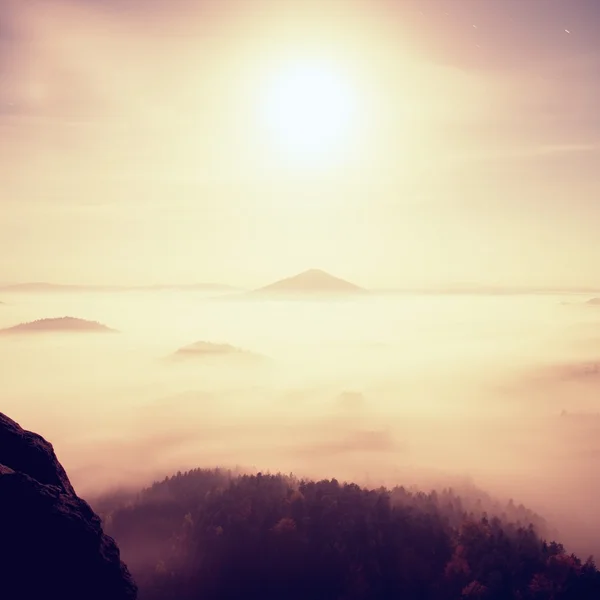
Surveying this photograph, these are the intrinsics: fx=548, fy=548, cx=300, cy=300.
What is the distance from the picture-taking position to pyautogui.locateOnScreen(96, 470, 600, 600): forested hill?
420ft

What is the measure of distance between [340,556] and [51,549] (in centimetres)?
13156

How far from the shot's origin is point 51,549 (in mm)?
21312

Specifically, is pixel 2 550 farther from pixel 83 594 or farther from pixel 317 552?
pixel 317 552

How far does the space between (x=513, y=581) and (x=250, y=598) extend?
60.5m

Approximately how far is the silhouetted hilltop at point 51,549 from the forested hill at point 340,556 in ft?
388

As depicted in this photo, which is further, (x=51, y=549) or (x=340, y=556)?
(x=340, y=556)

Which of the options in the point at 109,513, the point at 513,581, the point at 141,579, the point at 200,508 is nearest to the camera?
the point at 513,581

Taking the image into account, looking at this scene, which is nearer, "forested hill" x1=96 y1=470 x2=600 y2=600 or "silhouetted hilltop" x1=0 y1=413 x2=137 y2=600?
"silhouetted hilltop" x1=0 y1=413 x2=137 y2=600

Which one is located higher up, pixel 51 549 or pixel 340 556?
pixel 51 549

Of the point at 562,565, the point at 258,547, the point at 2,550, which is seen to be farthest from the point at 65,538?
the point at 562,565

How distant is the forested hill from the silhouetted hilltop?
118 m

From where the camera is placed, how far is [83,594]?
21562 millimetres

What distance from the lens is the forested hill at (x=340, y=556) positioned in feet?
420

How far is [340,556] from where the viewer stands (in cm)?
13900
